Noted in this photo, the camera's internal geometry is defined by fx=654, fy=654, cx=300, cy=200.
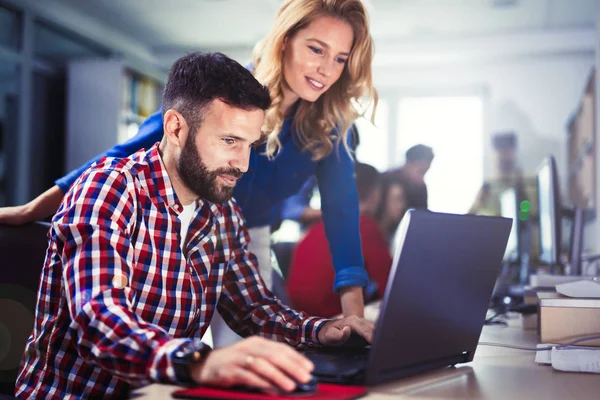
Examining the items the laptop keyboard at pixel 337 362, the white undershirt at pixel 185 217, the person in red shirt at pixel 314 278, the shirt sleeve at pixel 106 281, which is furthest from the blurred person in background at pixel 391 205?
the shirt sleeve at pixel 106 281

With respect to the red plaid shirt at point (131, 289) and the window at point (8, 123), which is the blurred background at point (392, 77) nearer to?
the window at point (8, 123)

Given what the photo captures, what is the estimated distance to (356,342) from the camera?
112 cm

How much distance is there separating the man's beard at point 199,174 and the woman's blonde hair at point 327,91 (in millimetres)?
548

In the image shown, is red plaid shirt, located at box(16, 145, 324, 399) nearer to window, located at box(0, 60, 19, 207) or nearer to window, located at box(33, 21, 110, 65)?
window, located at box(0, 60, 19, 207)

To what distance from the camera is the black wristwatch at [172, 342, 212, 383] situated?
77 centimetres

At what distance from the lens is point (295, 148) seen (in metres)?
1.82

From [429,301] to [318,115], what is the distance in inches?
38.6

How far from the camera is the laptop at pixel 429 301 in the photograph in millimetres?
810

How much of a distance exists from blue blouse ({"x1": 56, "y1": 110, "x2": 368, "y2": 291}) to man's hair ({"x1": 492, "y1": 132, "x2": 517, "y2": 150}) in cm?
533

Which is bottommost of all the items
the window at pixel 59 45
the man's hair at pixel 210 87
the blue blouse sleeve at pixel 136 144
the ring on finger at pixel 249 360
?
the ring on finger at pixel 249 360

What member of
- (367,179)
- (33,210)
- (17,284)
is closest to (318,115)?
(33,210)

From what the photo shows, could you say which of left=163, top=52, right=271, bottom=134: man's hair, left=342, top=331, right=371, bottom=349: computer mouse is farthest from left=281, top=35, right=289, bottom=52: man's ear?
left=342, top=331, right=371, bottom=349: computer mouse

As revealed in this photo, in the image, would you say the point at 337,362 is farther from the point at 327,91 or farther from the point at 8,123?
the point at 8,123

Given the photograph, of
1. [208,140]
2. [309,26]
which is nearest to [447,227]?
[208,140]
